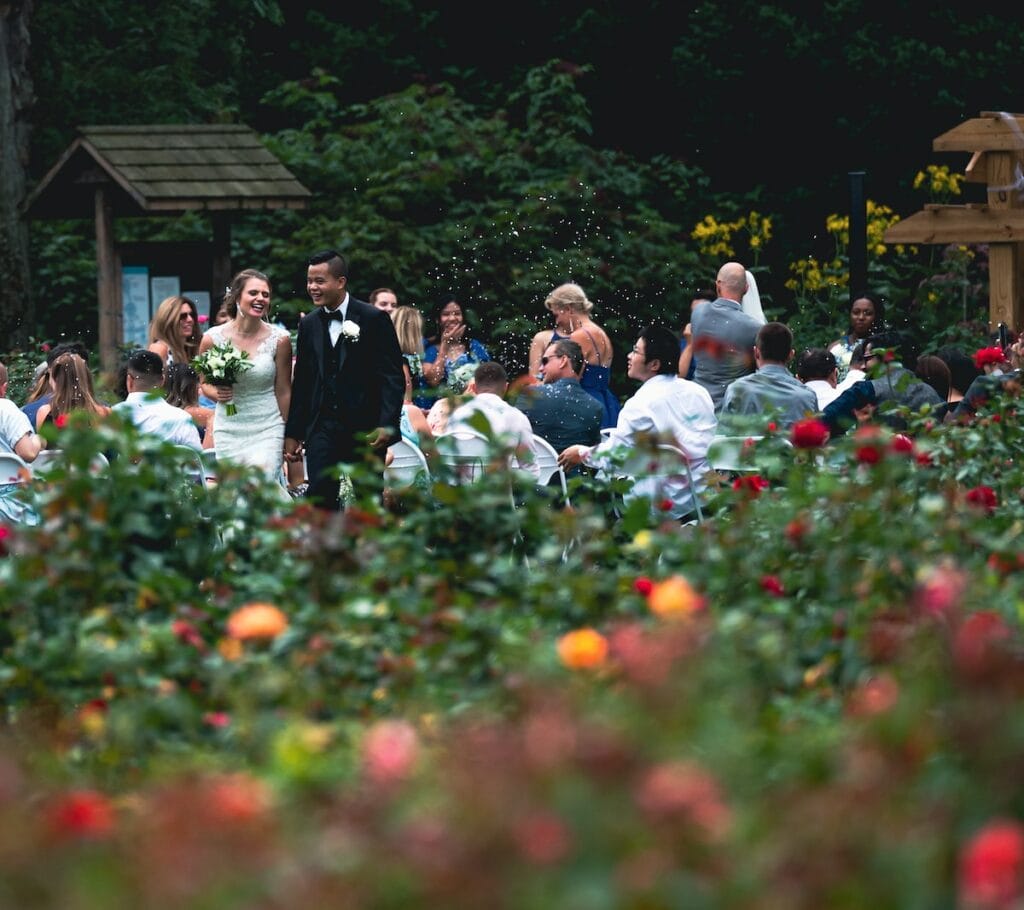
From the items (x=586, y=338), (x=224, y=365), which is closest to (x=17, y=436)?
(x=224, y=365)

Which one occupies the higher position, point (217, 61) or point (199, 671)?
point (217, 61)

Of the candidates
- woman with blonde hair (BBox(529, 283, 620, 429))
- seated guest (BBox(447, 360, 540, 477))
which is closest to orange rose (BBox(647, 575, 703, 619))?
seated guest (BBox(447, 360, 540, 477))

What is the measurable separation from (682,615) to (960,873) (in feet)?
3.29

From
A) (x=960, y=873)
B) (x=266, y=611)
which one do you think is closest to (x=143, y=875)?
(x=960, y=873)

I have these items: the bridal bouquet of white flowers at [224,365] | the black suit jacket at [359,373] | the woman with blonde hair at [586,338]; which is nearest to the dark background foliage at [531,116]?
the woman with blonde hair at [586,338]

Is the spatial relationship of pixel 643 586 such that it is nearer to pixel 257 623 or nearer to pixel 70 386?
pixel 257 623

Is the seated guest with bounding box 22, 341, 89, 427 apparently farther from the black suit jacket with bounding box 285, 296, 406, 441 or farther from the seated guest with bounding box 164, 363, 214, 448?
the black suit jacket with bounding box 285, 296, 406, 441

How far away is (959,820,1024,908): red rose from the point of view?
6.47ft

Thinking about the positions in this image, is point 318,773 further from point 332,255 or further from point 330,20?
point 330,20

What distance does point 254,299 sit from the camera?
930cm

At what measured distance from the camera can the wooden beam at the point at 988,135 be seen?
11.4 metres

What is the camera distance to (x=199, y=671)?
3736mm

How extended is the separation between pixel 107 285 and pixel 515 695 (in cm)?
1243

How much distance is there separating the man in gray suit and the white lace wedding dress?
2398mm
